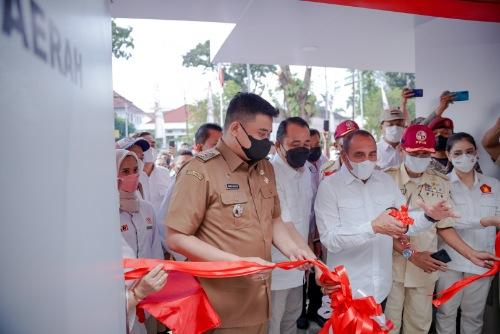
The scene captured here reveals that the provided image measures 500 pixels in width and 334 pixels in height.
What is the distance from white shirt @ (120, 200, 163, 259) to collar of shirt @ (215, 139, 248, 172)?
73 centimetres

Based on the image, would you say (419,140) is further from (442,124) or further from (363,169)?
(442,124)

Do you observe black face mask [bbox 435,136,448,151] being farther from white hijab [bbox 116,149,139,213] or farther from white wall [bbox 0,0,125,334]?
white wall [bbox 0,0,125,334]

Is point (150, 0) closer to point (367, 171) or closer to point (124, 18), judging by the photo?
point (124, 18)

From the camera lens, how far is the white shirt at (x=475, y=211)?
10.7 ft

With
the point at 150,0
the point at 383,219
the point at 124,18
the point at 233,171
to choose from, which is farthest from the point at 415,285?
the point at 124,18

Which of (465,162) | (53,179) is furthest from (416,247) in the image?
(53,179)

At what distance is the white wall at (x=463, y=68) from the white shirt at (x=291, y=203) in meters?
2.10

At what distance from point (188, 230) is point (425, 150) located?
79.7 inches

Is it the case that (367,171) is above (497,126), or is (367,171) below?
below

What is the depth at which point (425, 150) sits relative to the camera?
3.12 m

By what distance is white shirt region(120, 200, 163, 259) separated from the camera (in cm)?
251

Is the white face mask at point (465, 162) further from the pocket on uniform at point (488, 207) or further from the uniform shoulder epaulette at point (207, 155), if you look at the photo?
the uniform shoulder epaulette at point (207, 155)

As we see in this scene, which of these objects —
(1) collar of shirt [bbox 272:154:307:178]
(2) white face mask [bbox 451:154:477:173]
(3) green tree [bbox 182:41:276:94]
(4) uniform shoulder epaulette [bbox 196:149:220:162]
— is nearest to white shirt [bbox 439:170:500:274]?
(2) white face mask [bbox 451:154:477:173]

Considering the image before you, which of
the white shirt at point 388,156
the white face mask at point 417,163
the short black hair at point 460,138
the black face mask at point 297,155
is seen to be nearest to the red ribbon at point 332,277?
the black face mask at point 297,155
